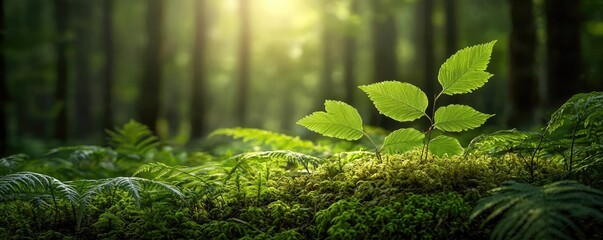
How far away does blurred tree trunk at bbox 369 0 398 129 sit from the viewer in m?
18.8

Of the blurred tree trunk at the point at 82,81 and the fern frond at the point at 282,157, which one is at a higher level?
the fern frond at the point at 282,157

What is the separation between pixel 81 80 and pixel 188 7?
1084 cm

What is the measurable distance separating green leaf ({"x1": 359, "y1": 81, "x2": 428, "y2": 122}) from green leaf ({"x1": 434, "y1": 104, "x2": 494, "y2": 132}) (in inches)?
4.2

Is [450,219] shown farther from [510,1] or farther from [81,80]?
[81,80]

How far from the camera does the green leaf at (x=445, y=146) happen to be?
298 cm

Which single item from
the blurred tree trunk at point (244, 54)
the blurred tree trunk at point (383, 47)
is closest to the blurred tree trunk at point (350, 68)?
the blurred tree trunk at point (383, 47)

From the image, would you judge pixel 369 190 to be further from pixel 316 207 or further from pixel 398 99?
pixel 398 99

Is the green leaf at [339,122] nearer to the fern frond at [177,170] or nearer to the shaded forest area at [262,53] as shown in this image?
the fern frond at [177,170]

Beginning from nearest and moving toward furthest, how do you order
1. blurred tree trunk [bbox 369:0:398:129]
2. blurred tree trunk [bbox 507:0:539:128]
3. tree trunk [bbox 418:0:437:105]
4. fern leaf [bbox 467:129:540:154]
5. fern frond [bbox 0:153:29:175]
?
fern leaf [bbox 467:129:540:154] → fern frond [bbox 0:153:29:175] → blurred tree trunk [bbox 507:0:539:128] → tree trunk [bbox 418:0:437:105] → blurred tree trunk [bbox 369:0:398:129]

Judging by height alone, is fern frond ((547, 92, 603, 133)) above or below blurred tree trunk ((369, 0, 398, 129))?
above

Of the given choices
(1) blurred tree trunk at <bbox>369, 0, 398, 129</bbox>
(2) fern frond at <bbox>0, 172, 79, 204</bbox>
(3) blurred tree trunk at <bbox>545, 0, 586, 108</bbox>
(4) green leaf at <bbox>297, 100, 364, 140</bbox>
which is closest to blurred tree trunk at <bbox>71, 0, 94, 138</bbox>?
(1) blurred tree trunk at <bbox>369, 0, 398, 129</bbox>

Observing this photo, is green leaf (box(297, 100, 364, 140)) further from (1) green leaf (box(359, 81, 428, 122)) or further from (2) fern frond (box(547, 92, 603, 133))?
(2) fern frond (box(547, 92, 603, 133))

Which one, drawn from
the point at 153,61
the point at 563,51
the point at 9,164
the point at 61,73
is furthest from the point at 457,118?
the point at 61,73

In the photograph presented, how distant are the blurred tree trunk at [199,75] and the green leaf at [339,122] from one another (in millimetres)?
18237
